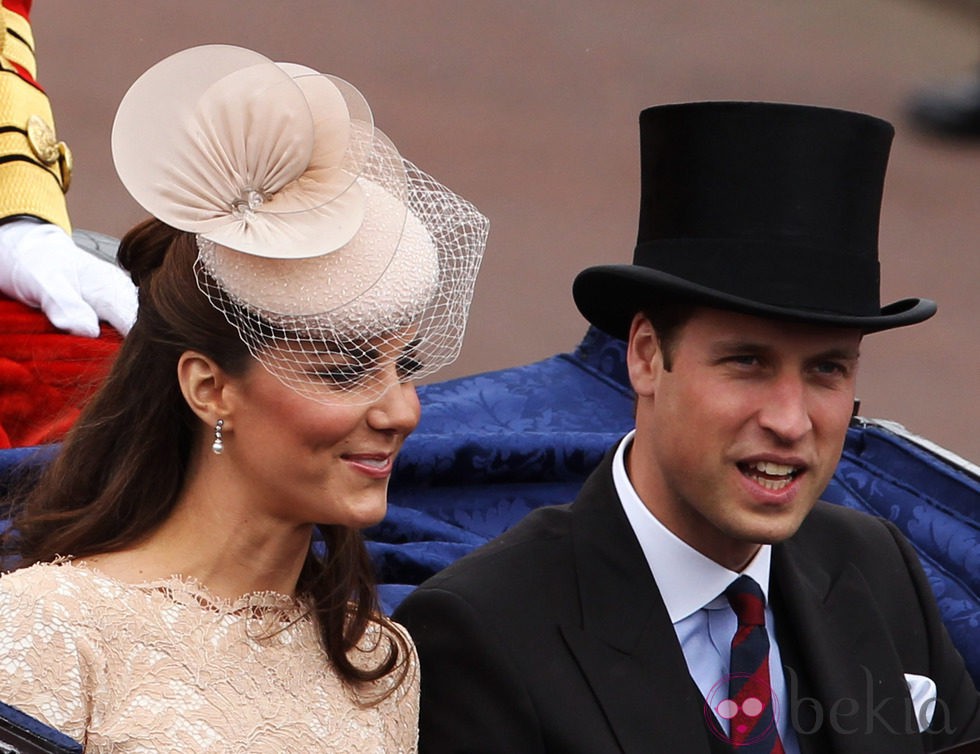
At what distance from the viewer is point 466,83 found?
851cm

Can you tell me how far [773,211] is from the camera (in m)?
2.28

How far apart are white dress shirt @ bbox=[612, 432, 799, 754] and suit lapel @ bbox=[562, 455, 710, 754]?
0.09ft

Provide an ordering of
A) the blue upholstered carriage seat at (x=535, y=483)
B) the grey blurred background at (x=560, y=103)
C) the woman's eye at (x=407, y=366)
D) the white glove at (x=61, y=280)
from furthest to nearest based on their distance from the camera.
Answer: the grey blurred background at (x=560, y=103) → the white glove at (x=61, y=280) → the blue upholstered carriage seat at (x=535, y=483) → the woman's eye at (x=407, y=366)

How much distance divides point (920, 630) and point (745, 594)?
1.36 feet

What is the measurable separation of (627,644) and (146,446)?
675 mm

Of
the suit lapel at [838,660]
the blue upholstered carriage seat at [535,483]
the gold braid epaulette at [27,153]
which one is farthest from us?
the gold braid epaulette at [27,153]

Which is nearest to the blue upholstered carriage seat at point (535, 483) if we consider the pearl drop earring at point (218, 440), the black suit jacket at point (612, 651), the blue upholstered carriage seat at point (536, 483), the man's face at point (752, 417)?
the blue upholstered carriage seat at point (536, 483)

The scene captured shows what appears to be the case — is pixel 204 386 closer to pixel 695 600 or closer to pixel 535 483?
pixel 695 600

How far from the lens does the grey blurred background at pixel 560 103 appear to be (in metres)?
6.97

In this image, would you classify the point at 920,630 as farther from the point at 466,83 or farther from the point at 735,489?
the point at 466,83

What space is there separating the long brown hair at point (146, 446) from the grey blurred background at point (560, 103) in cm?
418

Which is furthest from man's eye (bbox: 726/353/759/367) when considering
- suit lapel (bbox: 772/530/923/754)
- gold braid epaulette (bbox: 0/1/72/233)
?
gold braid epaulette (bbox: 0/1/72/233)

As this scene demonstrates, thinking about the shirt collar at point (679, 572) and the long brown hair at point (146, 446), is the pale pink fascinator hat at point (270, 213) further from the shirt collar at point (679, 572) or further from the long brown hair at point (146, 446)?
the shirt collar at point (679, 572)

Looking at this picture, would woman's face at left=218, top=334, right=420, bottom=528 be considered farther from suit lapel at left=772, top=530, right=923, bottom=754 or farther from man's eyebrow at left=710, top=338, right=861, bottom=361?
suit lapel at left=772, top=530, right=923, bottom=754
